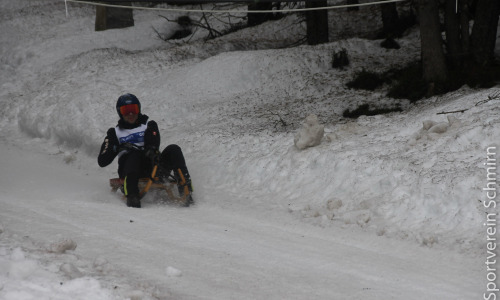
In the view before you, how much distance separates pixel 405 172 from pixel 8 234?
422 centimetres

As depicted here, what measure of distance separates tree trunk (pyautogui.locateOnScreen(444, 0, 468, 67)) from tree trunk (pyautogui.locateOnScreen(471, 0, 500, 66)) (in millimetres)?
252

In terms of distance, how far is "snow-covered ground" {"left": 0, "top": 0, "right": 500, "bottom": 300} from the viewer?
16.1 feet

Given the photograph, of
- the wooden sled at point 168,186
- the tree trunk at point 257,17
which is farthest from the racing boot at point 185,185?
the tree trunk at point 257,17

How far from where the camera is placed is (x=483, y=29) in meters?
10.9

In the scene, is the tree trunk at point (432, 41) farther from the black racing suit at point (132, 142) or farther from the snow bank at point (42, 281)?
the snow bank at point (42, 281)

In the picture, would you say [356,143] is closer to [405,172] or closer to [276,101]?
[405,172]

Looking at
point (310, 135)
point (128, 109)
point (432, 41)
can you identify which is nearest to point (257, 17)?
point (432, 41)

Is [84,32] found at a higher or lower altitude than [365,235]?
higher

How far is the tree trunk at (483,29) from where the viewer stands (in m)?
10.8

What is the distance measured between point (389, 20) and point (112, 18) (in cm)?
765

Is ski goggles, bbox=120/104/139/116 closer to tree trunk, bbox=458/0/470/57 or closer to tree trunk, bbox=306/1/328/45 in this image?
tree trunk, bbox=458/0/470/57

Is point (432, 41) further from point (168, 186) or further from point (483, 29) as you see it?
point (168, 186)

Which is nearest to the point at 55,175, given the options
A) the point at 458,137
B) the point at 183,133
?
the point at 183,133

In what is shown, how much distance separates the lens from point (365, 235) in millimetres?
6316
